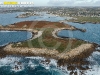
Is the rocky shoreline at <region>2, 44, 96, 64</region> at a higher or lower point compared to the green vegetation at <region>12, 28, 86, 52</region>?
lower

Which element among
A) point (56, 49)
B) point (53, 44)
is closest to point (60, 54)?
point (56, 49)

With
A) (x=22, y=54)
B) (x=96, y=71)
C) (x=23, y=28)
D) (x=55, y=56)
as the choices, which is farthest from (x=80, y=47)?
(x=23, y=28)

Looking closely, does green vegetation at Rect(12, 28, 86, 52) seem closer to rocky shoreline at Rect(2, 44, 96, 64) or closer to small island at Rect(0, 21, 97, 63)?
small island at Rect(0, 21, 97, 63)

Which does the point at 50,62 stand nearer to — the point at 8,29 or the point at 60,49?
the point at 60,49

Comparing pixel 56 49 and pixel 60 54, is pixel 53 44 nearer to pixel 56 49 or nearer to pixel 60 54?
pixel 56 49

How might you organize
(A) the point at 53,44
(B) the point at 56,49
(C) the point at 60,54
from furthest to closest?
(A) the point at 53,44, (B) the point at 56,49, (C) the point at 60,54

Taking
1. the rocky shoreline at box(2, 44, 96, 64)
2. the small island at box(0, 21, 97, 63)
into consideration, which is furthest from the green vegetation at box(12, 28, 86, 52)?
the rocky shoreline at box(2, 44, 96, 64)

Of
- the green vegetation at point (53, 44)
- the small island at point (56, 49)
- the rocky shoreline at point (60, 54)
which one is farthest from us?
the green vegetation at point (53, 44)

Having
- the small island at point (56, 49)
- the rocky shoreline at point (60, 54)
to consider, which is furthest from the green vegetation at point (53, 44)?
the rocky shoreline at point (60, 54)

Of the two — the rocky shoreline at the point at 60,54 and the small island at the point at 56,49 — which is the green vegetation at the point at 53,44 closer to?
the small island at the point at 56,49

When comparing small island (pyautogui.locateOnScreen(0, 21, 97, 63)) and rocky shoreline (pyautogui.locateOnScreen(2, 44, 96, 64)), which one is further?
small island (pyautogui.locateOnScreen(0, 21, 97, 63))

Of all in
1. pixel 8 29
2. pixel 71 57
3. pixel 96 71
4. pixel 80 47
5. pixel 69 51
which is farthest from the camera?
pixel 8 29
